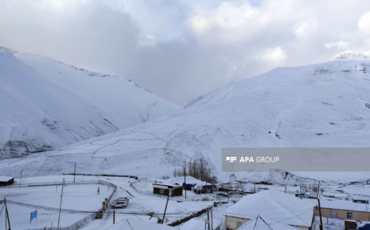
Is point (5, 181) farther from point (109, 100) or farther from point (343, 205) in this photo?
point (109, 100)

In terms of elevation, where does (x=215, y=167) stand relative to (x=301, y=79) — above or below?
below

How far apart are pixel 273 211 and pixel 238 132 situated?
53574 millimetres

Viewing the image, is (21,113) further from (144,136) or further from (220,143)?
(220,143)

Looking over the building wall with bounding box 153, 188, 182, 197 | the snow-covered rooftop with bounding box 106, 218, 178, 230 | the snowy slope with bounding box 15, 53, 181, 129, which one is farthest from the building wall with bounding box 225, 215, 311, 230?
the snowy slope with bounding box 15, 53, 181, 129

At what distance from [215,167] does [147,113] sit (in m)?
133

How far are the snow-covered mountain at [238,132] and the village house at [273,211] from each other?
2985 centimetres

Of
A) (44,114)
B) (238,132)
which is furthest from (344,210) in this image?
(44,114)

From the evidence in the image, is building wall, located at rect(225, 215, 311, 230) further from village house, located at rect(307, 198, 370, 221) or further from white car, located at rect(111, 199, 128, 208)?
white car, located at rect(111, 199, 128, 208)

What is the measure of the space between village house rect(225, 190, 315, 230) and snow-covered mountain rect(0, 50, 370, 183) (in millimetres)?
29850

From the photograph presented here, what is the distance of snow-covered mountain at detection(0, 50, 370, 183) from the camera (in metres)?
58.1

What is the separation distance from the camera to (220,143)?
67188 mm

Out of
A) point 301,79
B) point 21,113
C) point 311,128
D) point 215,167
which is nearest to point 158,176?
point 215,167

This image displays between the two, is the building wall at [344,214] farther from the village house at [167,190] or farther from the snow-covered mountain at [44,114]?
the snow-covered mountain at [44,114]

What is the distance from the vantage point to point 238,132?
2896 inches
